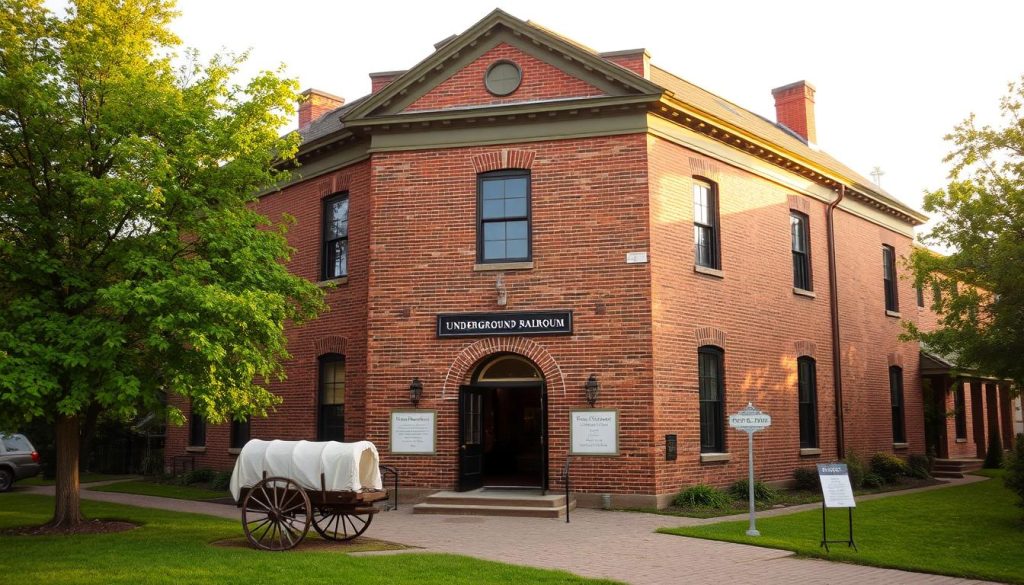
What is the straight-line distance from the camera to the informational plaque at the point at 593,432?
608 inches

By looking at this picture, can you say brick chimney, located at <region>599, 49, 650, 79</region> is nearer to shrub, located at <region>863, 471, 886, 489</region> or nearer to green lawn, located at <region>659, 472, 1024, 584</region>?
green lawn, located at <region>659, 472, 1024, 584</region>

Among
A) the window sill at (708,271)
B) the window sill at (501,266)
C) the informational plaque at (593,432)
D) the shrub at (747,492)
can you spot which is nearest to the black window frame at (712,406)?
the shrub at (747,492)

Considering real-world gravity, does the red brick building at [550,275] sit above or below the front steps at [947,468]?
above

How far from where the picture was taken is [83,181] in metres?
12.2

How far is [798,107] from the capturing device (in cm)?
2638

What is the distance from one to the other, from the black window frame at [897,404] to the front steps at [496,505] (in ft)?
41.5

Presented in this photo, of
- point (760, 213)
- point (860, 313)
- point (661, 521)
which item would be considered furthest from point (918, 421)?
point (661, 521)

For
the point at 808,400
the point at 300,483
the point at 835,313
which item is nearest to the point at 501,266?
the point at 300,483

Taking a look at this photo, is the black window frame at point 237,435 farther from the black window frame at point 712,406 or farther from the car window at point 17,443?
the black window frame at point 712,406

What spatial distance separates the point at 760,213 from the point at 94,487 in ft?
58.3

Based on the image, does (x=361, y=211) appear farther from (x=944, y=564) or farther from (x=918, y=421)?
(x=918, y=421)

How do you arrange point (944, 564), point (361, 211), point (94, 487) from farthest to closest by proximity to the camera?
1. point (94, 487)
2. point (361, 211)
3. point (944, 564)

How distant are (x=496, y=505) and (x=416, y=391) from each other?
9.02ft

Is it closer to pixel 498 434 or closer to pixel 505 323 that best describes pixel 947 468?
pixel 498 434
